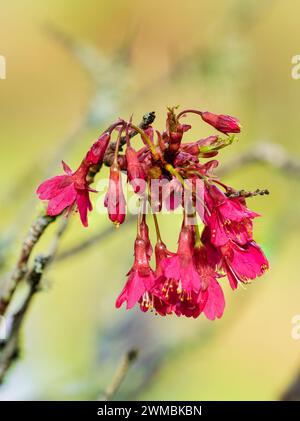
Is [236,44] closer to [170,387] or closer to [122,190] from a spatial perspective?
[170,387]

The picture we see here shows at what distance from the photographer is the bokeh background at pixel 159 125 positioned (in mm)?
2521

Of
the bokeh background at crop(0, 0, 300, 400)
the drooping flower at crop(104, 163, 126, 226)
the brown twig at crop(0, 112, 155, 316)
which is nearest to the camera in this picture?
the drooping flower at crop(104, 163, 126, 226)

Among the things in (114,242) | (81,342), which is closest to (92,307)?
(81,342)

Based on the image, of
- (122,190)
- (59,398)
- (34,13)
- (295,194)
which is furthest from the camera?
(34,13)

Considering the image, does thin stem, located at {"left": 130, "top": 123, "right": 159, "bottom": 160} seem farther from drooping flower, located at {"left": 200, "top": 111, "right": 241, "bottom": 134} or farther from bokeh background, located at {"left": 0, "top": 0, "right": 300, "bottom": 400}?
bokeh background, located at {"left": 0, "top": 0, "right": 300, "bottom": 400}

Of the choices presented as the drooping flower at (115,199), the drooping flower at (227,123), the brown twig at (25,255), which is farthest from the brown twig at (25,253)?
the drooping flower at (227,123)

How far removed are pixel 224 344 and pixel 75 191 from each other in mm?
2329

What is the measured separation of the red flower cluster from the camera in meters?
1.14

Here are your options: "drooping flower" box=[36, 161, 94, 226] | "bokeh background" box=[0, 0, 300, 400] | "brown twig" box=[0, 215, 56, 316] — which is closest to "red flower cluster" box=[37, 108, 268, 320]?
"drooping flower" box=[36, 161, 94, 226]

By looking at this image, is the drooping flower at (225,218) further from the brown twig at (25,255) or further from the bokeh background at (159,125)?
the bokeh background at (159,125)

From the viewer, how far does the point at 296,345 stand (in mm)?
3338

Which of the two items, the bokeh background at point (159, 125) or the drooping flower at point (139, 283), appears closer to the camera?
the drooping flower at point (139, 283)

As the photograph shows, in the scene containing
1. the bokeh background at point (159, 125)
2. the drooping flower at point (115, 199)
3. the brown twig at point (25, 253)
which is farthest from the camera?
the bokeh background at point (159, 125)

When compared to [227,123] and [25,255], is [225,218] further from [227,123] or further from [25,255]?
[25,255]
